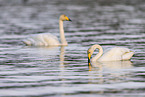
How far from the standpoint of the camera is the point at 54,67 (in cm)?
1692

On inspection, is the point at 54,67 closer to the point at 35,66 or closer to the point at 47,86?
the point at 35,66

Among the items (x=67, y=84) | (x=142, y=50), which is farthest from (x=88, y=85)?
(x=142, y=50)

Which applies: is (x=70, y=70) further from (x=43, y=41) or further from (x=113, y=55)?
(x=43, y=41)

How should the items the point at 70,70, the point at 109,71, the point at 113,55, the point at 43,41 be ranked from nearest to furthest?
the point at 109,71 < the point at 70,70 < the point at 113,55 < the point at 43,41

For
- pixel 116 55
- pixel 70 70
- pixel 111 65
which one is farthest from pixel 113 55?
pixel 70 70

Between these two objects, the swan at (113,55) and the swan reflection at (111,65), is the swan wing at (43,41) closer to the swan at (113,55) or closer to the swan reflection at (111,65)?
the swan at (113,55)

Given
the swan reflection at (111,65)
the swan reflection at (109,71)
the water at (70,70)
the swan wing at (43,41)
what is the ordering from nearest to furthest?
1. the water at (70,70)
2. the swan reflection at (109,71)
3. the swan reflection at (111,65)
4. the swan wing at (43,41)

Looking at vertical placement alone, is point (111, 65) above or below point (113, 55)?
below

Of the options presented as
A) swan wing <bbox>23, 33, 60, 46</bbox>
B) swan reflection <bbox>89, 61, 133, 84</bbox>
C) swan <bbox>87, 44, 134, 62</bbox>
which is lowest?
swan reflection <bbox>89, 61, 133, 84</bbox>

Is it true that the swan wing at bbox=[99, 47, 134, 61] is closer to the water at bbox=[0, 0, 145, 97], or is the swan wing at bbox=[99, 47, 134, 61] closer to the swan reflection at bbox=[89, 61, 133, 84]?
the swan reflection at bbox=[89, 61, 133, 84]

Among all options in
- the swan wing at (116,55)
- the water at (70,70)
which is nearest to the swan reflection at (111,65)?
the water at (70,70)

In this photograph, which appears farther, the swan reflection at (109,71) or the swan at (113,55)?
the swan at (113,55)

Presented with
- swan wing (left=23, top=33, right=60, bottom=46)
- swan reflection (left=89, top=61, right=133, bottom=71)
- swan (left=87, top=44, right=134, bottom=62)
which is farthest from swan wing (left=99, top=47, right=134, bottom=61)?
swan wing (left=23, top=33, right=60, bottom=46)

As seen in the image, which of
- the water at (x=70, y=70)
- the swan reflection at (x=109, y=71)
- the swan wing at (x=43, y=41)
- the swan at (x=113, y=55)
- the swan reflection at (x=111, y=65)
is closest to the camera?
the water at (x=70, y=70)
